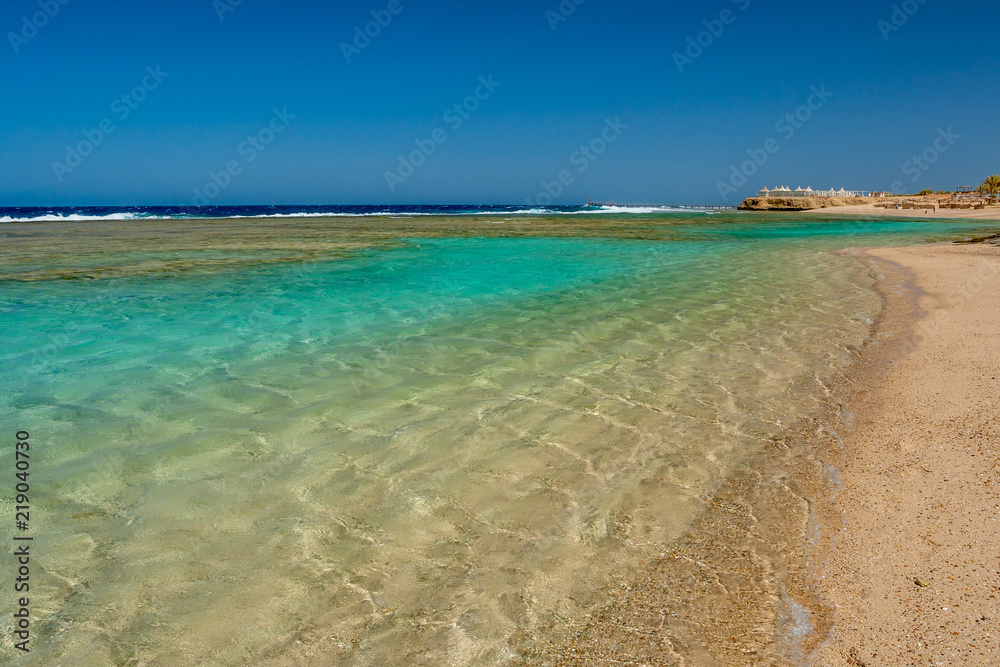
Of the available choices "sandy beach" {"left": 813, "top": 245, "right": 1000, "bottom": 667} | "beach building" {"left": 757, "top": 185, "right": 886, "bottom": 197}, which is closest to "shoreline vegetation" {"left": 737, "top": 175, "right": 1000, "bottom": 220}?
"beach building" {"left": 757, "top": 185, "right": 886, "bottom": 197}

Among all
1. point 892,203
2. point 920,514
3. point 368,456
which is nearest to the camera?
point 920,514

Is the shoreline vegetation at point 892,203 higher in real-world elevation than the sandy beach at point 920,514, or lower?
higher

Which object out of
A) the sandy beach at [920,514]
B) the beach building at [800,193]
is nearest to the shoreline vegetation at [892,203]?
the beach building at [800,193]

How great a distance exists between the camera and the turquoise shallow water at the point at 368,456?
7.82 ft

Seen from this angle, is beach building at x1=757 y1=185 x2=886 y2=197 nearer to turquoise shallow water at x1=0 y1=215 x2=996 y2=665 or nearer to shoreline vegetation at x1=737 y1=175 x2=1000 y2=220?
shoreline vegetation at x1=737 y1=175 x2=1000 y2=220

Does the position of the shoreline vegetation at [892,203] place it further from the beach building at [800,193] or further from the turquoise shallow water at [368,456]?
the turquoise shallow water at [368,456]

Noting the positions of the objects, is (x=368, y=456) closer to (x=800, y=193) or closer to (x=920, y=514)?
(x=920, y=514)

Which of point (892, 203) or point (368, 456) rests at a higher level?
point (892, 203)

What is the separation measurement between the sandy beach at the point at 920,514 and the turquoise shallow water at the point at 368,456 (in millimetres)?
634

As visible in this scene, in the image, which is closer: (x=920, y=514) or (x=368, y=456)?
(x=920, y=514)

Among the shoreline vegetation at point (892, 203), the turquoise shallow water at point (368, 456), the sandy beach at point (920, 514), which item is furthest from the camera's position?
the shoreline vegetation at point (892, 203)

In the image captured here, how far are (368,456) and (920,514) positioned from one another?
3335mm

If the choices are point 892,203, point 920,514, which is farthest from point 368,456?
point 892,203

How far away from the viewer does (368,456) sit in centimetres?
384
